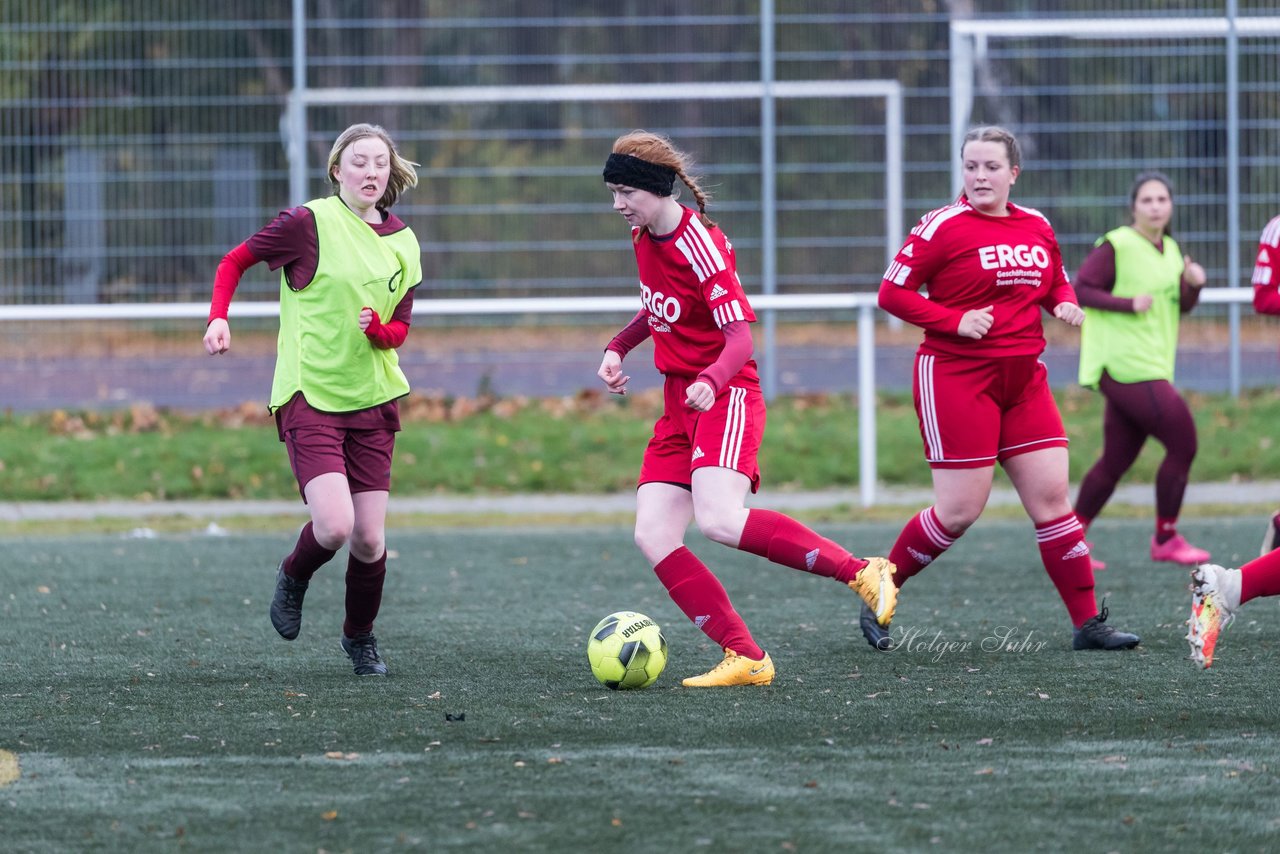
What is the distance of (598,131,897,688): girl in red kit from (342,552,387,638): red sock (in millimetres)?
953

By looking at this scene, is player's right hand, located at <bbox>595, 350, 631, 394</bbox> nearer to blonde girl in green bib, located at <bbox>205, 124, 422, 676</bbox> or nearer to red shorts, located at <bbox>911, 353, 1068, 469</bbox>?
blonde girl in green bib, located at <bbox>205, 124, 422, 676</bbox>

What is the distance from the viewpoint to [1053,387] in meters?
14.0

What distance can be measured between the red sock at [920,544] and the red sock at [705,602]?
99 centimetres

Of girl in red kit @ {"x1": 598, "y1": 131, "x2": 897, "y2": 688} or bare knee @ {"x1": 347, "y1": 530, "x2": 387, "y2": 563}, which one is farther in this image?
bare knee @ {"x1": 347, "y1": 530, "x2": 387, "y2": 563}

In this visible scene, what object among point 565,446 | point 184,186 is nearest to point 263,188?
point 184,186

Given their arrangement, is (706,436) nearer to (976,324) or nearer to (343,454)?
(976,324)

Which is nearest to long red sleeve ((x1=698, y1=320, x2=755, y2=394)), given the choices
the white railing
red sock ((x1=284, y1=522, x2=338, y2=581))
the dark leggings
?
red sock ((x1=284, y1=522, x2=338, y2=581))

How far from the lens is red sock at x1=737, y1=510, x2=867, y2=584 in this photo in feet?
18.1

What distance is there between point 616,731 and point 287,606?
166cm

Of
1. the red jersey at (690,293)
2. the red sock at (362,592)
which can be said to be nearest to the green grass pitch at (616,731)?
the red sock at (362,592)

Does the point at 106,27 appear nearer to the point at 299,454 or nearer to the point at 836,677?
the point at 299,454

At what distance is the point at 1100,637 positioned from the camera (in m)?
6.20

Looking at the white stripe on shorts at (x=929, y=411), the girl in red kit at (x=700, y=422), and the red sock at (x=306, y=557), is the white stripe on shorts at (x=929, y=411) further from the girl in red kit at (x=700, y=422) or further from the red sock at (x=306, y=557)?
the red sock at (x=306, y=557)

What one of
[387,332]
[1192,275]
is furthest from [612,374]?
[1192,275]
